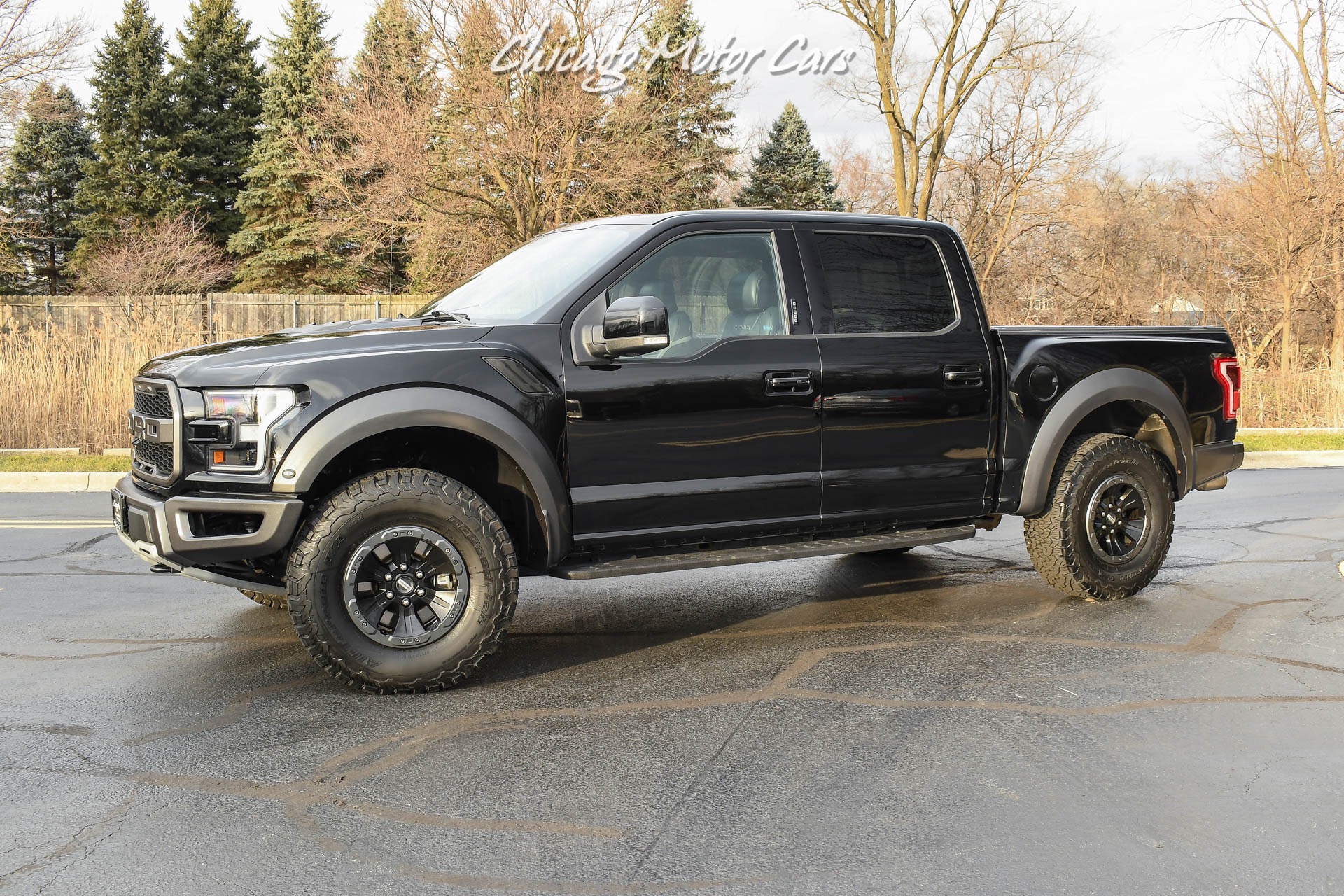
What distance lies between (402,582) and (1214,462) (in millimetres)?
4956

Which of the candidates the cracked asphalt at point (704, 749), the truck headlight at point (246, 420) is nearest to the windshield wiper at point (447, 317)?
the truck headlight at point (246, 420)

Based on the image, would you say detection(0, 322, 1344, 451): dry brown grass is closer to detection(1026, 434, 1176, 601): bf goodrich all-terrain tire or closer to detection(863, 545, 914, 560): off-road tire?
detection(863, 545, 914, 560): off-road tire

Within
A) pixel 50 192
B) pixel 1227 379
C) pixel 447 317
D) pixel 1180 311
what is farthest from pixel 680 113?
pixel 50 192

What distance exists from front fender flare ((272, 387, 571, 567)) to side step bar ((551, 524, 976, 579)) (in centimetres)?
19

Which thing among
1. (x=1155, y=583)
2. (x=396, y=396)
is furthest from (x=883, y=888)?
(x=1155, y=583)

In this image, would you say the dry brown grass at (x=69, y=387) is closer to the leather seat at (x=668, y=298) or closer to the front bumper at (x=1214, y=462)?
the leather seat at (x=668, y=298)

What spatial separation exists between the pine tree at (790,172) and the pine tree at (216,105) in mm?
A: 21156

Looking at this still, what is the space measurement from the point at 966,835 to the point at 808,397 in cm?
248

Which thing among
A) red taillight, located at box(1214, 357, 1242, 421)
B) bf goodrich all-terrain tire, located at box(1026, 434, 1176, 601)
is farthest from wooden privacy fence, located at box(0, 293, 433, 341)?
bf goodrich all-terrain tire, located at box(1026, 434, 1176, 601)

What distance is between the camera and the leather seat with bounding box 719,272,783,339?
5.37 meters

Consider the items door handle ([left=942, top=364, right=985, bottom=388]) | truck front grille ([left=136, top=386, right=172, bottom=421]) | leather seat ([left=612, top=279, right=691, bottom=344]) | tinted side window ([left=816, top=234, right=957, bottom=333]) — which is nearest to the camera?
truck front grille ([left=136, top=386, right=172, bottom=421])

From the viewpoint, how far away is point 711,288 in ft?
17.6

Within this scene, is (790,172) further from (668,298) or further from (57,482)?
(668,298)

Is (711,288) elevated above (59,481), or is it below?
above
